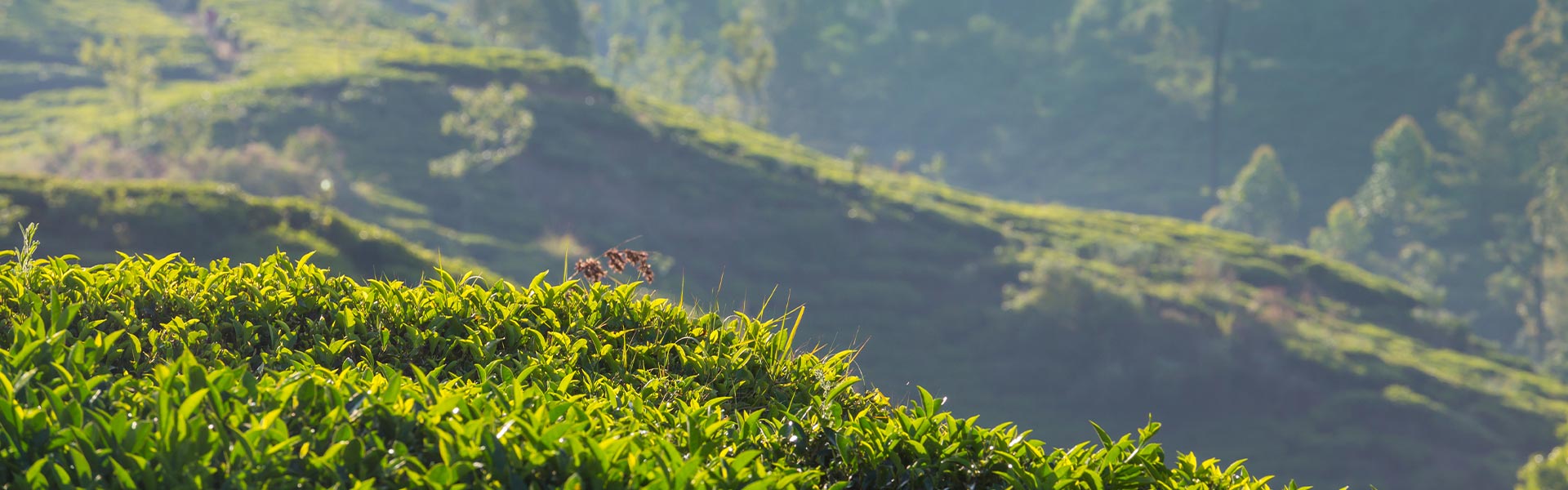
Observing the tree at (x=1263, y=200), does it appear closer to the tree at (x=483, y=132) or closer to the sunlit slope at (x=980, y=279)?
the sunlit slope at (x=980, y=279)

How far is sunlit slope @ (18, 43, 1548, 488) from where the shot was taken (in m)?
21.6

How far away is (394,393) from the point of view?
11.3ft

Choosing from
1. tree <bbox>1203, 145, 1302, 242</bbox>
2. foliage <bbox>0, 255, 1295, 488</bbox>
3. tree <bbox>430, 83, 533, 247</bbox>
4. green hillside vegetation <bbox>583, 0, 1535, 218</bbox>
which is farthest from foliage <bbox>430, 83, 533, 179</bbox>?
tree <bbox>1203, 145, 1302, 242</bbox>

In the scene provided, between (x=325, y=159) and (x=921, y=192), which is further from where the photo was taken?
(x=921, y=192)

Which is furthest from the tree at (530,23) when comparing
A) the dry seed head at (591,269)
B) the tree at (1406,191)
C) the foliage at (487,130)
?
the dry seed head at (591,269)

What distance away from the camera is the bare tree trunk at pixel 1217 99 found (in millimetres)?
66188

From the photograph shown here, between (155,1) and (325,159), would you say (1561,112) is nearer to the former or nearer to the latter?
(325,159)

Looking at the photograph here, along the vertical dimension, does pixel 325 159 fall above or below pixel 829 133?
below

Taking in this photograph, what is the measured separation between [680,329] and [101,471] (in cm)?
267

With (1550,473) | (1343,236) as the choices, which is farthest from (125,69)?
(1343,236)

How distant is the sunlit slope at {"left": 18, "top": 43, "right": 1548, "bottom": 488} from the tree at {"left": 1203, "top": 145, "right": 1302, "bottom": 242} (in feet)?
75.0

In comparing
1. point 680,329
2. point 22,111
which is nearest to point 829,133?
point 22,111

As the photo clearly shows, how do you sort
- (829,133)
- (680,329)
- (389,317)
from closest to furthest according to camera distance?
(389,317)
(680,329)
(829,133)

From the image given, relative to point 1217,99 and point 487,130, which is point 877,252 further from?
point 1217,99
